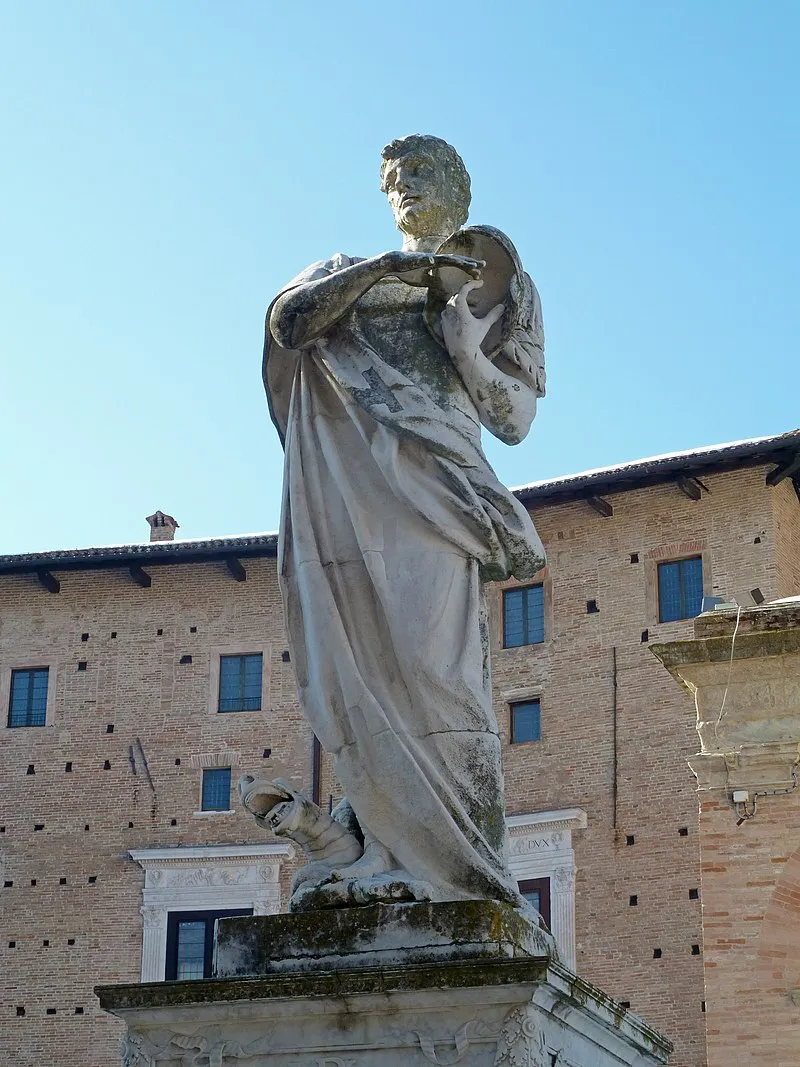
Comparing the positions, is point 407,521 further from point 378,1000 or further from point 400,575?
point 378,1000

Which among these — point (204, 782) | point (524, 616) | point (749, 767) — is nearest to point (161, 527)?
point (204, 782)

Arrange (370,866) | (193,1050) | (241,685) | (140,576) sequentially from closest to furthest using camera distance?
(193,1050), (370,866), (241,685), (140,576)

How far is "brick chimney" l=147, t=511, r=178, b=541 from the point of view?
3978 centimetres

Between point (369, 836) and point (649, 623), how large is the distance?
27296 mm

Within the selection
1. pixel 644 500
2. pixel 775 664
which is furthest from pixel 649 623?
pixel 775 664

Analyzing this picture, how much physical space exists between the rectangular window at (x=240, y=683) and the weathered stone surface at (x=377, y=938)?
2957 cm

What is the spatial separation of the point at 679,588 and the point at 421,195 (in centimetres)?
2699

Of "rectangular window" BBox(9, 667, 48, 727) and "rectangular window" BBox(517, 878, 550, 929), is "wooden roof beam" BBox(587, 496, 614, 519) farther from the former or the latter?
"rectangular window" BBox(9, 667, 48, 727)

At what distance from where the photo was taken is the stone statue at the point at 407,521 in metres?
4.86

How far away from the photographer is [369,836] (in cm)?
492

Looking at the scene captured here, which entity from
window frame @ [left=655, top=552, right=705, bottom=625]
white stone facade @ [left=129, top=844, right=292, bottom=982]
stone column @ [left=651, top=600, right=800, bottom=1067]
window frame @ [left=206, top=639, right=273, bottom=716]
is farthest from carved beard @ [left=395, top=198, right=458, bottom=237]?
window frame @ [left=206, top=639, right=273, bottom=716]

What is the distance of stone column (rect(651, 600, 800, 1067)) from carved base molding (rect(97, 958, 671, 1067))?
1160 cm

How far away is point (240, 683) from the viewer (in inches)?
1362

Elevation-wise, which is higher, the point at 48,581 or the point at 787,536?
the point at 787,536
